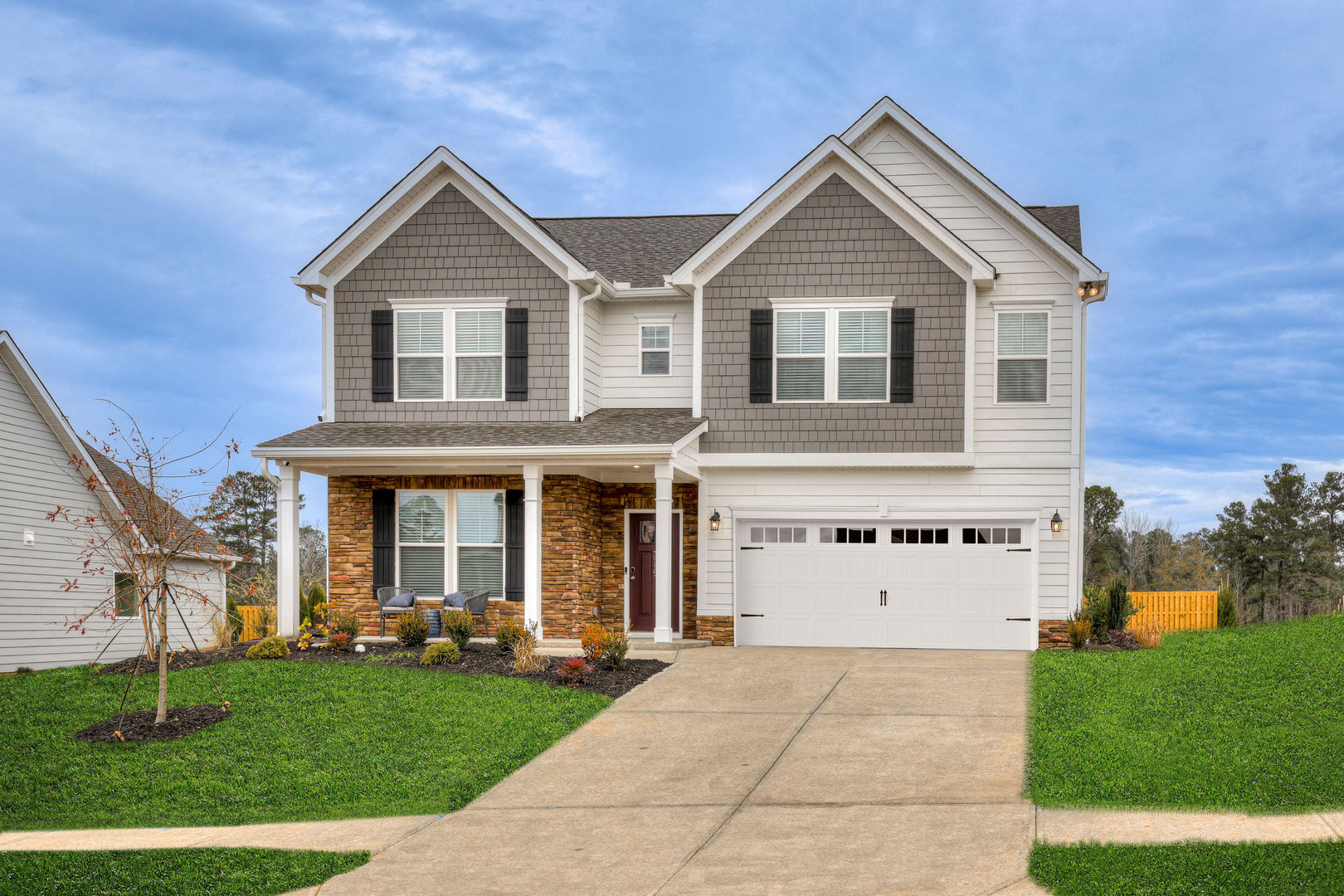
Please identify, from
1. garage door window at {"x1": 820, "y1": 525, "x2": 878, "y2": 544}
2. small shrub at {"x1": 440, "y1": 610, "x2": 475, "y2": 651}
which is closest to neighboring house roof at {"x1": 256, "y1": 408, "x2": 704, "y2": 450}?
small shrub at {"x1": 440, "y1": 610, "x2": 475, "y2": 651}

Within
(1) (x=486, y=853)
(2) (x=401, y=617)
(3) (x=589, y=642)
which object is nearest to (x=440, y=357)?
(2) (x=401, y=617)

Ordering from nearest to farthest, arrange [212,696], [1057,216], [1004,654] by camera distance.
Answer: [212,696]
[1004,654]
[1057,216]

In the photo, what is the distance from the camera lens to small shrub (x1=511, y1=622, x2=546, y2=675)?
1595 cm

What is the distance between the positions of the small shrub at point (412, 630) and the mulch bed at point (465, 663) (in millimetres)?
179

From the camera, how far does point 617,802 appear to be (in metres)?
10.6

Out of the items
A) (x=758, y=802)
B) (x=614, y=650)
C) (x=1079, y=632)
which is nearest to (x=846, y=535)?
(x=1079, y=632)

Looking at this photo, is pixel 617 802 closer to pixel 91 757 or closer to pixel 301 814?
pixel 301 814

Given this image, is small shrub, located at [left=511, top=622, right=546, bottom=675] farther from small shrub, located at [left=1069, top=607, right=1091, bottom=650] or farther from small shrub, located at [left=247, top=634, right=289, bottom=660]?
small shrub, located at [left=1069, top=607, right=1091, bottom=650]

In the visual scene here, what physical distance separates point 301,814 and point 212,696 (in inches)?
193

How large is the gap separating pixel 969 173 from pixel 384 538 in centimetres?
1148

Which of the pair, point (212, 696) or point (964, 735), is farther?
point (212, 696)

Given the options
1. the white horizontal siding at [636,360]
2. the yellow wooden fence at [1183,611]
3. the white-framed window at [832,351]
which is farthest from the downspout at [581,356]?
the yellow wooden fence at [1183,611]

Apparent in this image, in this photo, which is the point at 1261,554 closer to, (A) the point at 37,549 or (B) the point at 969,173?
(B) the point at 969,173

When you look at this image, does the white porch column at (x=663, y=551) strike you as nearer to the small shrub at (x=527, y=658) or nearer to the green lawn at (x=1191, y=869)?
the small shrub at (x=527, y=658)
